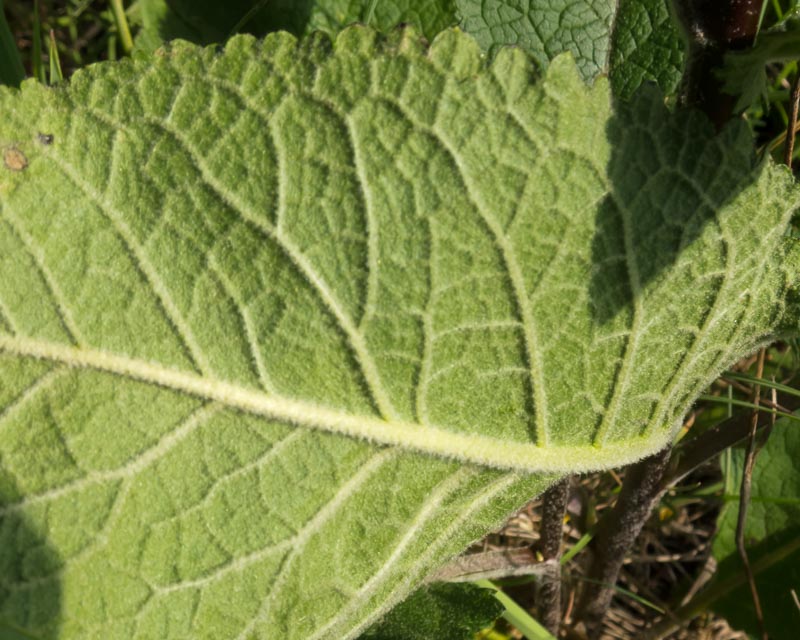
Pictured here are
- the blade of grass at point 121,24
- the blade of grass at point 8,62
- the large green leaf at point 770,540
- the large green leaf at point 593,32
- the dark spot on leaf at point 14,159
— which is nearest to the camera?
the dark spot on leaf at point 14,159

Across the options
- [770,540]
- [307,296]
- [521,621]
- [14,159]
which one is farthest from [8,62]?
[770,540]

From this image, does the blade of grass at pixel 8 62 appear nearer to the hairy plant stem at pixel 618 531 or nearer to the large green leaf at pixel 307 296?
the large green leaf at pixel 307 296

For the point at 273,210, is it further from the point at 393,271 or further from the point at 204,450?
the point at 204,450

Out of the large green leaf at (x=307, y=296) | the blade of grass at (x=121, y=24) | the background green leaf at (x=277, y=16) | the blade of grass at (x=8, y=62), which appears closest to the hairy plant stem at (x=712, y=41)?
the large green leaf at (x=307, y=296)

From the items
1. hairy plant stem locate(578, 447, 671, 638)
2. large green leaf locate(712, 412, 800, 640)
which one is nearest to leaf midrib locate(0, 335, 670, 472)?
hairy plant stem locate(578, 447, 671, 638)

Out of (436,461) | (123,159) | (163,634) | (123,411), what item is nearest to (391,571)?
(436,461)
